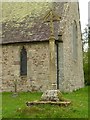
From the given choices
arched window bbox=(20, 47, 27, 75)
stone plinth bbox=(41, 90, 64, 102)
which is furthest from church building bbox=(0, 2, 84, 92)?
stone plinth bbox=(41, 90, 64, 102)

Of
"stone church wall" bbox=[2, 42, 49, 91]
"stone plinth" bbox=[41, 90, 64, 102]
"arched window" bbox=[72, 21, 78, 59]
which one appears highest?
"arched window" bbox=[72, 21, 78, 59]

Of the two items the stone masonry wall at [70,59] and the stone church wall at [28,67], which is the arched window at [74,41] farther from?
the stone church wall at [28,67]

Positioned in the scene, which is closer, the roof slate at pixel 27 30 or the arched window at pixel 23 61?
the roof slate at pixel 27 30

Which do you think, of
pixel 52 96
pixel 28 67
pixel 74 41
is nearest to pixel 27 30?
pixel 28 67

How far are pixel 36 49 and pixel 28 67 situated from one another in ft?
5.25

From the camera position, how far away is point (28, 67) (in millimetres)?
27844

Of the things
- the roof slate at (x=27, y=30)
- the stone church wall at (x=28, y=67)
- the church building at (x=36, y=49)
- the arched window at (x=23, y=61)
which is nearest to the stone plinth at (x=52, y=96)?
the church building at (x=36, y=49)

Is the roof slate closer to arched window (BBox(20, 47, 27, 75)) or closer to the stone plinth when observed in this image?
arched window (BBox(20, 47, 27, 75))

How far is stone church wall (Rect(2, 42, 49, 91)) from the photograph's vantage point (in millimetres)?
27172

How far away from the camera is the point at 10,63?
2855 centimetres

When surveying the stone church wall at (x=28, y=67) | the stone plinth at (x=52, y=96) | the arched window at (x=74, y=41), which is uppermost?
the arched window at (x=74, y=41)

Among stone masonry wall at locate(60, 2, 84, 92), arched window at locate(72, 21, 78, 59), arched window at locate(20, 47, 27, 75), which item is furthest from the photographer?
arched window at locate(72, 21, 78, 59)

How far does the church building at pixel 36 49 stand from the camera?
89.1 feet

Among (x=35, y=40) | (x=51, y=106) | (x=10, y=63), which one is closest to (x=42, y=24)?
(x=35, y=40)
